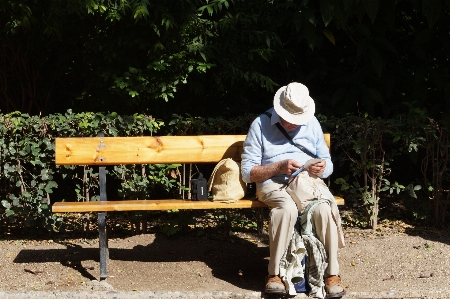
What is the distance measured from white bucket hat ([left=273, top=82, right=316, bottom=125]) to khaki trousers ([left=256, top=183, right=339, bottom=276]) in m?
0.60

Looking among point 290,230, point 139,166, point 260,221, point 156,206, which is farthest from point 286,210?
point 139,166

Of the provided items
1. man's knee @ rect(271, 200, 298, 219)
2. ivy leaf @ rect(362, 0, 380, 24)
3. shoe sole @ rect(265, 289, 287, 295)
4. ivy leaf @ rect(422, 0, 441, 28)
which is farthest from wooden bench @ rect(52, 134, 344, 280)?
ivy leaf @ rect(422, 0, 441, 28)

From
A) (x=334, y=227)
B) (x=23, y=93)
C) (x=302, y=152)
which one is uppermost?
(x=23, y=93)

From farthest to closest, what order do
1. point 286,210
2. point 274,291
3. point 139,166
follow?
point 139,166 → point 286,210 → point 274,291

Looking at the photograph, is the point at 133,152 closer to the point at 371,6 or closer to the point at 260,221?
the point at 260,221

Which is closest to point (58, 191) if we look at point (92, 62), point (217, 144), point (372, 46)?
point (92, 62)

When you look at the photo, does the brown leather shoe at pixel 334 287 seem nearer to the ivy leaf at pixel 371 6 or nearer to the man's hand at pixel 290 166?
the man's hand at pixel 290 166

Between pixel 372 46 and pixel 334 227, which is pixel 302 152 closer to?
pixel 334 227

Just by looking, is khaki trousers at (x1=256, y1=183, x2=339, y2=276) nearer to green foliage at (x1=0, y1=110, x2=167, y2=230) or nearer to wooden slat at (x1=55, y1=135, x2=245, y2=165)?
wooden slat at (x1=55, y1=135, x2=245, y2=165)

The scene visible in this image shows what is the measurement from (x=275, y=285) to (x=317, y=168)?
91 cm

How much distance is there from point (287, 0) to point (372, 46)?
3.32 ft

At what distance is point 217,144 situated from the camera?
6.36m

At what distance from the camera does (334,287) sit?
17.9 feet

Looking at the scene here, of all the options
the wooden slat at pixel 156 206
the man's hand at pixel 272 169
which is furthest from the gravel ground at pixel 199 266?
the man's hand at pixel 272 169
